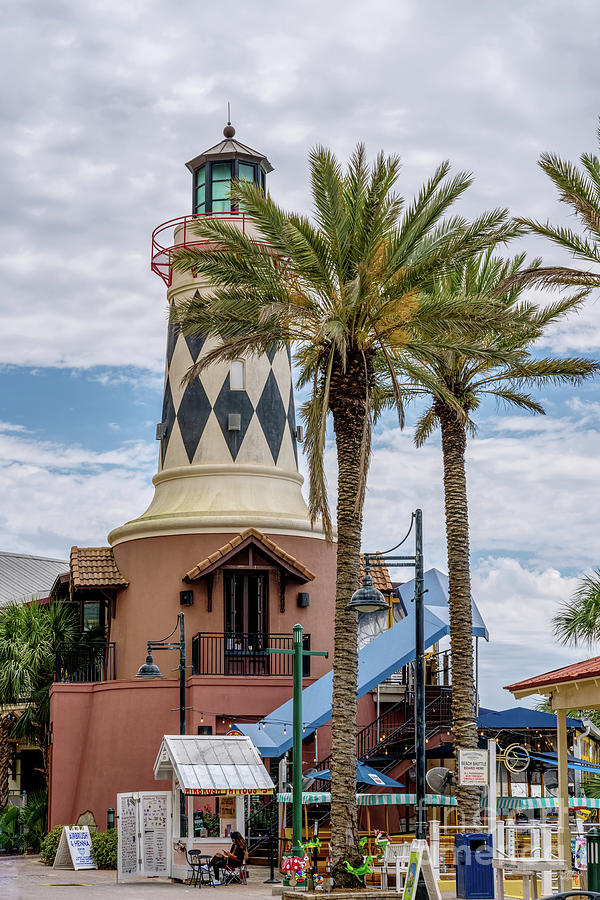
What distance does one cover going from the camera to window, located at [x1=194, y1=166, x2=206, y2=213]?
37.5 meters

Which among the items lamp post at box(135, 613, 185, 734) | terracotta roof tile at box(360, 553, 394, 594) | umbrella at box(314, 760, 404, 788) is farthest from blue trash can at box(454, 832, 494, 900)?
terracotta roof tile at box(360, 553, 394, 594)

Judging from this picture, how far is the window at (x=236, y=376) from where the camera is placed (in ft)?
121

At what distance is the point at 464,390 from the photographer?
27.9 m

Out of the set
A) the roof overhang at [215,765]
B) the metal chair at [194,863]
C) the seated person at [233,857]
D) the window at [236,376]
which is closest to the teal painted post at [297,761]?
the seated person at [233,857]

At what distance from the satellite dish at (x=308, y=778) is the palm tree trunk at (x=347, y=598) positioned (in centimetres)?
334

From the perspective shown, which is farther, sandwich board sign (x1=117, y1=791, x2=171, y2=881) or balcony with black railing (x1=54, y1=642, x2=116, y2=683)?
balcony with black railing (x1=54, y1=642, x2=116, y2=683)

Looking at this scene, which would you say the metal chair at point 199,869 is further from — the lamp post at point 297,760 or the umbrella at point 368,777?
the lamp post at point 297,760

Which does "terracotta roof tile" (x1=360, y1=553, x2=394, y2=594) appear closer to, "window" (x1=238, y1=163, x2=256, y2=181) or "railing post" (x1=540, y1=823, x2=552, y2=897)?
"window" (x1=238, y1=163, x2=256, y2=181)

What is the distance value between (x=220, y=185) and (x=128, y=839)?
61.2 feet

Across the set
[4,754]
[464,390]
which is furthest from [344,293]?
[4,754]

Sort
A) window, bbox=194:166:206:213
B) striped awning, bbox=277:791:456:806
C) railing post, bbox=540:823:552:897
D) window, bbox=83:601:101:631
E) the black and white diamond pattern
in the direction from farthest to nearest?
window, bbox=83:601:101:631
window, bbox=194:166:206:213
the black and white diamond pattern
striped awning, bbox=277:791:456:806
railing post, bbox=540:823:552:897

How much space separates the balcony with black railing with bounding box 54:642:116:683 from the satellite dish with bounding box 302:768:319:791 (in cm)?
768

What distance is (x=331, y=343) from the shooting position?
2372cm

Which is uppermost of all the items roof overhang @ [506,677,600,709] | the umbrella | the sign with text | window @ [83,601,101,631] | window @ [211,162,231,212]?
window @ [211,162,231,212]
